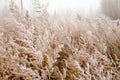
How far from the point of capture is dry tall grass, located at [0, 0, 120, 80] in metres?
1.91

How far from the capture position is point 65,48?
253 cm

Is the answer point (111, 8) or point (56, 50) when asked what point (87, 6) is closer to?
point (111, 8)

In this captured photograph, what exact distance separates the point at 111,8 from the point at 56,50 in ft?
14.4

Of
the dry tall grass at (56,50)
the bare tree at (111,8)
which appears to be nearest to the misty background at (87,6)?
the bare tree at (111,8)

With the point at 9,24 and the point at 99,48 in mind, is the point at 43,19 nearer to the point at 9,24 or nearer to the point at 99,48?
the point at 9,24

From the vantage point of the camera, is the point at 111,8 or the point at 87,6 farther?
the point at 111,8

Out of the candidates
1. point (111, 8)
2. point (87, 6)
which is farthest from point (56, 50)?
point (111, 8)

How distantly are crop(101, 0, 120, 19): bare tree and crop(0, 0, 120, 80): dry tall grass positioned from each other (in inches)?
107

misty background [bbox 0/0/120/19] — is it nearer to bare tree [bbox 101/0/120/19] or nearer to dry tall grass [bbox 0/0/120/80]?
bare tree [bbox 101/0/120/19]

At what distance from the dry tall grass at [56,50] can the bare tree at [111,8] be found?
107 inches

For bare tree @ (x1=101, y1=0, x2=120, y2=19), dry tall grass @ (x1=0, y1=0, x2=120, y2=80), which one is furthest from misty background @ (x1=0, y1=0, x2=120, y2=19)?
dry tall grass @ (x1=0, y1=0, x2=120, y2=80)

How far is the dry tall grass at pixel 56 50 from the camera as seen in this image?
6.28ft

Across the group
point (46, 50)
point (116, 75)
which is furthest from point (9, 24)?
point (116, 75)

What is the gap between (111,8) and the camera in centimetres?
626
